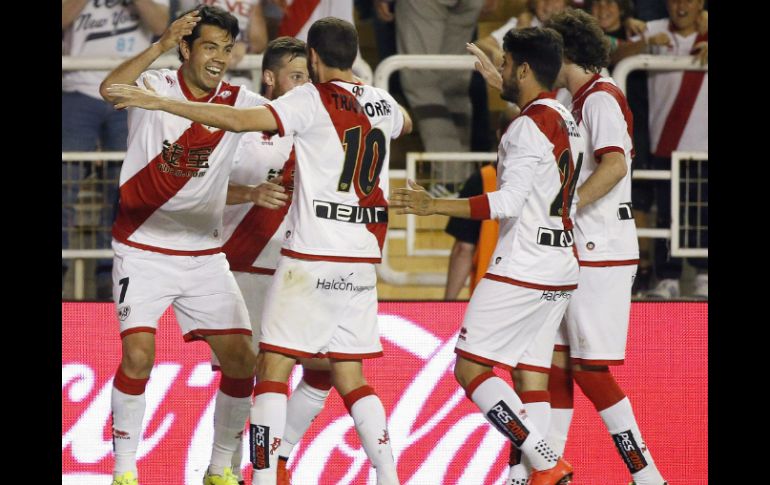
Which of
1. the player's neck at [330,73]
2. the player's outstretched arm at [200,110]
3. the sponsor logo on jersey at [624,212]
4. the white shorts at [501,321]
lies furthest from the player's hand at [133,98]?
the sponsor logo on jersey at [624,212]

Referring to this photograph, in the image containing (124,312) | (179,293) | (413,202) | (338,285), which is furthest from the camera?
(179,293)

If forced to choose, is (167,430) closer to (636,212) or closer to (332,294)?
(332,294)

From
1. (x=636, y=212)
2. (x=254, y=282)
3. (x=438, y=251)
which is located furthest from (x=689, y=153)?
(x=254, y=282)

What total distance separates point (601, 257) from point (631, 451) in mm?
940

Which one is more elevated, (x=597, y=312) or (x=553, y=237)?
(x=553, y=237)

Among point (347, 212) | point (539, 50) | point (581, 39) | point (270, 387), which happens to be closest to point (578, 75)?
point (581, 39)

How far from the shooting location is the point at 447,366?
268 inches

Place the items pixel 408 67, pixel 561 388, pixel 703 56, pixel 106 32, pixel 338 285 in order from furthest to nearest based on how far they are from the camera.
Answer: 1. pixel 106 32
2. pixel 703 56
3. pixel 408 67
4. pixel 561 388
5. pixel 338 285

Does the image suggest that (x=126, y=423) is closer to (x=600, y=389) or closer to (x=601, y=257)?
(x=600, y=389)

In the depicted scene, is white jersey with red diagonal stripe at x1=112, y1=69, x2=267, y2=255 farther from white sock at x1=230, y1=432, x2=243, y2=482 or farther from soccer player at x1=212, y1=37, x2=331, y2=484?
white sock at x1=230, y1=432, x2=243, y2=482

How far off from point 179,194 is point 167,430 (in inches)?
52.4

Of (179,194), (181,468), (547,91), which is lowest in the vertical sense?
(181,468)

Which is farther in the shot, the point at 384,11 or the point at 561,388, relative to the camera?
the point at 384,11

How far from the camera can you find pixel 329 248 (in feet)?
18.2
